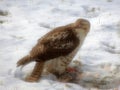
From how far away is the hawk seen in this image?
250 inches

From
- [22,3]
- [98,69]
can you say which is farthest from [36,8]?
[98,69]

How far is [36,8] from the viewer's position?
10680mm

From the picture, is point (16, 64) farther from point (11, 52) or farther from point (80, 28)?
point (80, 28)

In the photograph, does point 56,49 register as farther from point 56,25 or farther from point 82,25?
point 56,25

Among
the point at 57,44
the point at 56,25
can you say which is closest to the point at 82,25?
the point at 57,44

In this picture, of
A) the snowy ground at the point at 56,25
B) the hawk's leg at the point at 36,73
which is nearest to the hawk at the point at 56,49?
the hawk's leg at the point at 36,73

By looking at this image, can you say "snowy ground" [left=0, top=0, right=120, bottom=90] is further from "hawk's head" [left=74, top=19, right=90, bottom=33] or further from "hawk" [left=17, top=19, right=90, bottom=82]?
"hawk's head" [left=74, top=19, right=90, bottom=33]

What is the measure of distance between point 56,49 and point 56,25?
3138mm

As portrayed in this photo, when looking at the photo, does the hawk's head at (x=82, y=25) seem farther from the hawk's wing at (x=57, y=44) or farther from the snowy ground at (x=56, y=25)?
the snowy ground at (x=56, y=25)

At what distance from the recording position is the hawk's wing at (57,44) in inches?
250

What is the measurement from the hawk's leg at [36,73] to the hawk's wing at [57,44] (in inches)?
5.7

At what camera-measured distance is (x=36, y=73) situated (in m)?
6.41

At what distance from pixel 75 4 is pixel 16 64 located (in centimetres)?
450

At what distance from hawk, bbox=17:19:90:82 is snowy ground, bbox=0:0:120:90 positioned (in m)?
0.24
